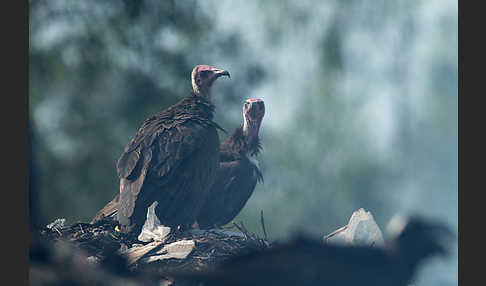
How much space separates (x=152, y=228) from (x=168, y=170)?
31cm

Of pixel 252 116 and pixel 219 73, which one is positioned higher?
pixel 219 73

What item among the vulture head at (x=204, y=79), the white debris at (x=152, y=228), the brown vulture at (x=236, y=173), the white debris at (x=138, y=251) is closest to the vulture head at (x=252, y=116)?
the brown vulture at (x=236, y=173)

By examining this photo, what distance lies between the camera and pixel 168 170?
9.48ft

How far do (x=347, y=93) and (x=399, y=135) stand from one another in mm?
512

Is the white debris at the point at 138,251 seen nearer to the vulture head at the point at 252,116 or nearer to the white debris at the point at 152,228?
the white debris at the point at 152,228

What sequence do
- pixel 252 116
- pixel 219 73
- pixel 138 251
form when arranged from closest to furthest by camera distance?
pixel 138 251 < pixel 219 73 < pixel 252 116

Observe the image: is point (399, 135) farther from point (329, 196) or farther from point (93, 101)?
point (93, 101)

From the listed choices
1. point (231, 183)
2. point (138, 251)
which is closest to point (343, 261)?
point (138, 251)

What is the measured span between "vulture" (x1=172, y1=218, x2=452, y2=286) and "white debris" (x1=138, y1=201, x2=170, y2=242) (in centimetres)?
147

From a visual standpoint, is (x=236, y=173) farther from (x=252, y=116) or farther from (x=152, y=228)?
(x=152, y=228)

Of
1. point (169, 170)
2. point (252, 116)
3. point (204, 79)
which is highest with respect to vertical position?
point (204, 79)

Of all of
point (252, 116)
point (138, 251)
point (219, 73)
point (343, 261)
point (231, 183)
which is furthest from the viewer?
point (252, 116)

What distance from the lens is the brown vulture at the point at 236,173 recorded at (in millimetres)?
3369

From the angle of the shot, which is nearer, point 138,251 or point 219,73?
point 138,251
